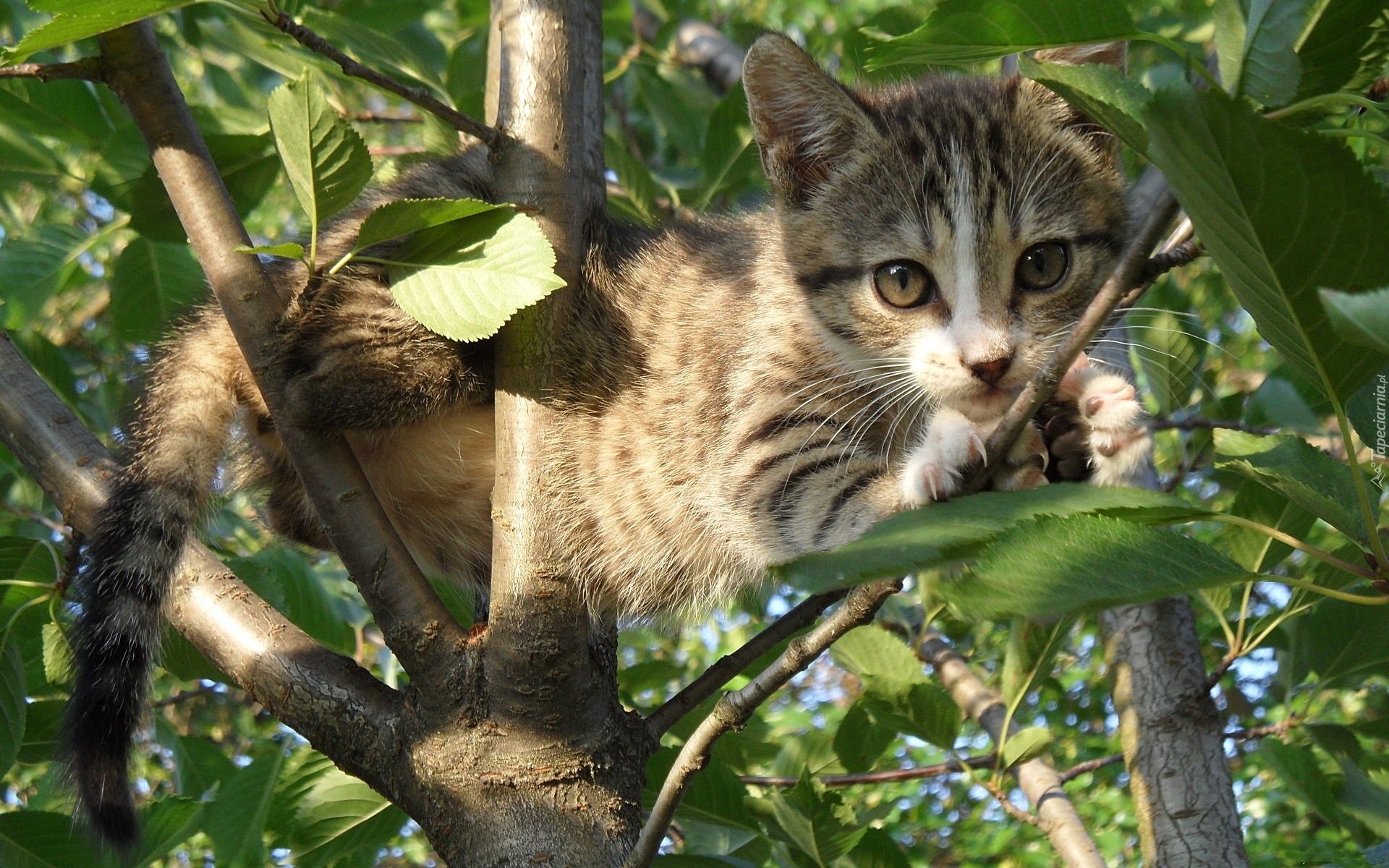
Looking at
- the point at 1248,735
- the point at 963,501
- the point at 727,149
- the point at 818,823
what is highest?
the point at 963,501

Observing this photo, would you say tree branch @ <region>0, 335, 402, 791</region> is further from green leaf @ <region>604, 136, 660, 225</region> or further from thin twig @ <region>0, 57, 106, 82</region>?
green leaf @ <region>604, 136, 660, 225</region>

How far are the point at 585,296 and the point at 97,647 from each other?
4.17 ft

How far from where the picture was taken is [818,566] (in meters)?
1.00

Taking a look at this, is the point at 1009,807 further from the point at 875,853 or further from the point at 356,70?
the point at 356,70

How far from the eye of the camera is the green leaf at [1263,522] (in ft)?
7.01

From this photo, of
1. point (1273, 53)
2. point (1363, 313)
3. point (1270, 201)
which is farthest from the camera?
point (1273, 53)

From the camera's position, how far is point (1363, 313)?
2.48 ft

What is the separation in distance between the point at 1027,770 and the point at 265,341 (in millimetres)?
2000

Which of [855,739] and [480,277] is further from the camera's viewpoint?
[855,739]

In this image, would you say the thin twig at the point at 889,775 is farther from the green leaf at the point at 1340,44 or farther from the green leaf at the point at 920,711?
the green leaf at the point at 1340,44

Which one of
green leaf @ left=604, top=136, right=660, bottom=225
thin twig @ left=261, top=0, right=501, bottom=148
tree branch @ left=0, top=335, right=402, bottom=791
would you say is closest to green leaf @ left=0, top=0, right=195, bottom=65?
thin twig @ left=261, top=0, right=501, bottom=148

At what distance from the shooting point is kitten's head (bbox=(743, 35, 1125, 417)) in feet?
6.79

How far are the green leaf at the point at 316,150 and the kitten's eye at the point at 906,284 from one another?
104cm

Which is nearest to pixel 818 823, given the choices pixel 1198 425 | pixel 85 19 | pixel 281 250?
pixel 281 250
